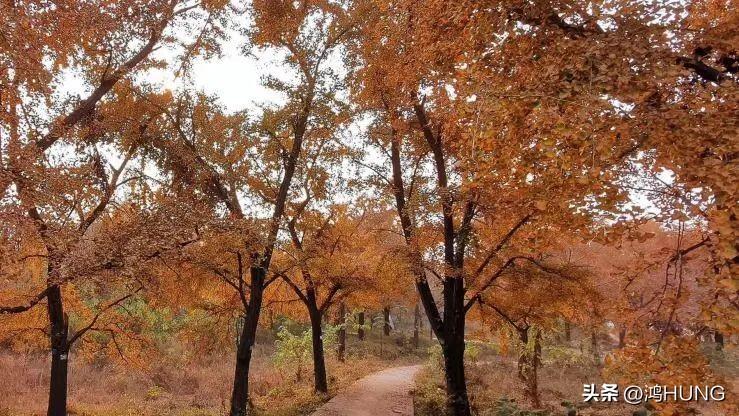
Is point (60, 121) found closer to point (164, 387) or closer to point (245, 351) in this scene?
point (245, 351)

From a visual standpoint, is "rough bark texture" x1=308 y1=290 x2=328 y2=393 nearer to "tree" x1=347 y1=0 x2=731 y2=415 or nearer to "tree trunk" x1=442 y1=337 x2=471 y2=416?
"tree trunk" x1=442 y1=337 x2=471 y2=416

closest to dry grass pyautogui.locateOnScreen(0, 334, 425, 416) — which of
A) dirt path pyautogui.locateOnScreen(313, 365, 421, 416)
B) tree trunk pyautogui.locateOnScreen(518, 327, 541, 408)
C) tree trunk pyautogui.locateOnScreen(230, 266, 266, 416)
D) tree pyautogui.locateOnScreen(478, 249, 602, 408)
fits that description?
dirt path pyautogui.locateOnScreen(313, 365, 421, 416)

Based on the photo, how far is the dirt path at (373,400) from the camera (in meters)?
11.0

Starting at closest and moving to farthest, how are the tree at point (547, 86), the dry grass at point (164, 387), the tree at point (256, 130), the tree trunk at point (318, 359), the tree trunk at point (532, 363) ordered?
the tree at point (547, 86)
the tree at point (256, 130)
the dry grass at point (164, 387)
the tree trunk at point (532, 363)
the tree trunk at point (318, 359)

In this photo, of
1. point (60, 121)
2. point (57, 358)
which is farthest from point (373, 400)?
point (60, 121)

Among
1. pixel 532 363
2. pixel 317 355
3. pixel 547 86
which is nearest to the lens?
pixel 547 86

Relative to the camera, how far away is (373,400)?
1248 centimetres

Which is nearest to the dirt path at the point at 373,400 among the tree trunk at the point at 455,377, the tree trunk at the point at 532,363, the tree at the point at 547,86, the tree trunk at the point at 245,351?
the tree trunk at the point at 455,377

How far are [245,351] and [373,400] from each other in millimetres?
4387

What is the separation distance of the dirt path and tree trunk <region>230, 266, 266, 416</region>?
6.46ft

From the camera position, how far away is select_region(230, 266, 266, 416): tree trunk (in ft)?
32.5

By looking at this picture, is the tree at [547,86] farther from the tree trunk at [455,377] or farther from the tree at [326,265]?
the tree at [326,265]

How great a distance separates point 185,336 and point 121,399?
5.18 metres

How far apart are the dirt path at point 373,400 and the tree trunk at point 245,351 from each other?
6.46ft
